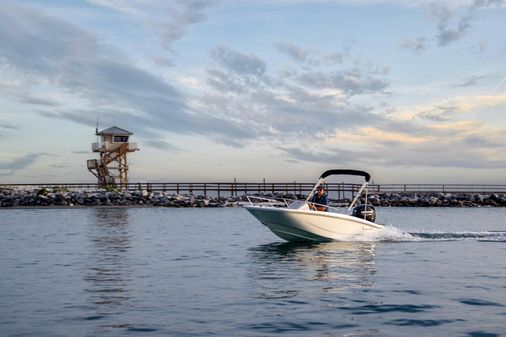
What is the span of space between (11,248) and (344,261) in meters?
12.6

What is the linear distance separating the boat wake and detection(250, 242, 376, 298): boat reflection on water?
2.50ft

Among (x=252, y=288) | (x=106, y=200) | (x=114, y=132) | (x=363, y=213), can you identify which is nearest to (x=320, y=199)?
(x=363, y=213)

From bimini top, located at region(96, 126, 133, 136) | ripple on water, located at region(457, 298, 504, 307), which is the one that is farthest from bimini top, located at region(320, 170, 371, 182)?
bimini top, located at region(96, 126, 133, 136)

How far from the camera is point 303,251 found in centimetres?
2123

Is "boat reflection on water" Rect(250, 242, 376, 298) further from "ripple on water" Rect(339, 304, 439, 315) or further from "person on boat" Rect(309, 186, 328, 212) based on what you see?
"ripple on water" Rect(339, 304, 439, 315)

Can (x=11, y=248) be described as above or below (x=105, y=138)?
below

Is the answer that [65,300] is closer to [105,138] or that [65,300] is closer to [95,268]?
[95,268]

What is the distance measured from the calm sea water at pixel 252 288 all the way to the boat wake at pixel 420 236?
225mm

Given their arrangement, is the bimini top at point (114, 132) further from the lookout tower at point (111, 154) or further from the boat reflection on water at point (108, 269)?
the boat reflection on water at point (108, 269)

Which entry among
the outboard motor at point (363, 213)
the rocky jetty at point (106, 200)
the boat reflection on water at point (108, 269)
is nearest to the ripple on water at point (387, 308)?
the boat reflection on water at point (108, 269)

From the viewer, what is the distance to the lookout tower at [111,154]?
75.6 metres

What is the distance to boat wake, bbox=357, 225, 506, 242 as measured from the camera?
24469 mm

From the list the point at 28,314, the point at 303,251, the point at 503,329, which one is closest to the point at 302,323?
the point at 503,329

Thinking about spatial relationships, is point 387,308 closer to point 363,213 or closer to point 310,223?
point 310,223
